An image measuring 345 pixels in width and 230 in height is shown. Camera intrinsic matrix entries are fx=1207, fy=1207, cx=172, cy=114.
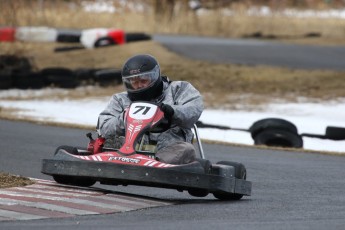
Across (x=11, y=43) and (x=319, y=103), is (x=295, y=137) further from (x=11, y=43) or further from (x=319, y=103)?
(x=11, y=43)

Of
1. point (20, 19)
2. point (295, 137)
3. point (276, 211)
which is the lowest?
point (20, 19)

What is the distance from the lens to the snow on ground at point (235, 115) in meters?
16.6

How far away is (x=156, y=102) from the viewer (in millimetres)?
9711

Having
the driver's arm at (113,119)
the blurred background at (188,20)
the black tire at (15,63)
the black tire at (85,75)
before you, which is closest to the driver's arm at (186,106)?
the driver's arm at (113,119)

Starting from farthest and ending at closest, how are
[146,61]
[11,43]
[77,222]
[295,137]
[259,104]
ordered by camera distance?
[11,43] → [259,104] → [295,137] → [146,61] → [77,222]

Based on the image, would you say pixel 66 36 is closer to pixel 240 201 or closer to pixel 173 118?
pixel 173 118

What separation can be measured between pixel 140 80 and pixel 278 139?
19.9 ft

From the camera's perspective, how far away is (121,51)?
2880cm

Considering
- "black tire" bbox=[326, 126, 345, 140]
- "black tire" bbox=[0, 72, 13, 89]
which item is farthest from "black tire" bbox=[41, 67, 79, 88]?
"black tire" bbox=[326, 126, 345, 140]

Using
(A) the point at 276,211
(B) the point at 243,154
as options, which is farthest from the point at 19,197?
(B) the point at 243,154

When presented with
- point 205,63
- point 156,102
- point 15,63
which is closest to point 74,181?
point 156,102

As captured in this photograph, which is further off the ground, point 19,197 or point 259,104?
point 19,197

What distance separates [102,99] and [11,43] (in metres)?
5.95

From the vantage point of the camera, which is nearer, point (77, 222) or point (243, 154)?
point (77, 222)
